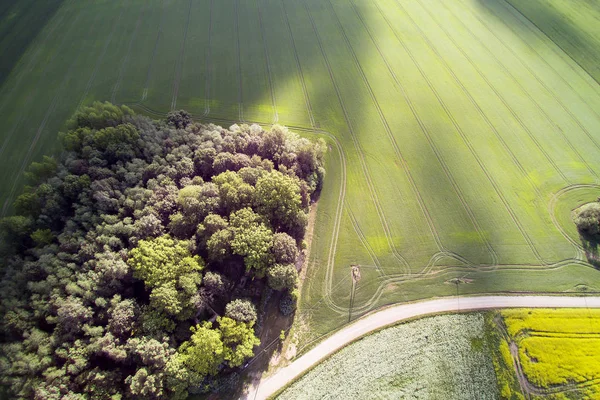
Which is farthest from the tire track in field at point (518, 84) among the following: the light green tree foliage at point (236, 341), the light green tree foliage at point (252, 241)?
the light green tree foliage at point (236, 341)

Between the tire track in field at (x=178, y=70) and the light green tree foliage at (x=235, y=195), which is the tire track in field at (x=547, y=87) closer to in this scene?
the light green tree foliage at (x=235, y=195)

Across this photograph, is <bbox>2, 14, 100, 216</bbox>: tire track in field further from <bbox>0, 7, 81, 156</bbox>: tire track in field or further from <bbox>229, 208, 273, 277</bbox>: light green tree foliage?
<bbox>229, 208, 273, 277</bbox>: light green tree foliage

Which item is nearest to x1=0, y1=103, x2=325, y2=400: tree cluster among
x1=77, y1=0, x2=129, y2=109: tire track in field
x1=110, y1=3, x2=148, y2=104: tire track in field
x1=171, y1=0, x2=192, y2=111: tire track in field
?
x1=171, y1=0, x2=192, y2=111: tire track in field

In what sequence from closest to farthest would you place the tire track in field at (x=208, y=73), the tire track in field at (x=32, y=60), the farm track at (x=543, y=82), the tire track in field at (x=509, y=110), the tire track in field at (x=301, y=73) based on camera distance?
the tire track in field at (x=509, y=110), the farm track at (x=543, y=82), the tire track in field at (x=301, y=73), the tire track in field at (x=32, y=60), the tire track in field at (x=208, y=73)

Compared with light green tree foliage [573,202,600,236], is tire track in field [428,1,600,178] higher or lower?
higher

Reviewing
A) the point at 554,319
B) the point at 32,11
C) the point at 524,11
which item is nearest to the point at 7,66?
the point at 32,11

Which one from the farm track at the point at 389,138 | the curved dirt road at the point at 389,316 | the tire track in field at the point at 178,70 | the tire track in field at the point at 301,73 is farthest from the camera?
the tire track in field at the point at 178,70
